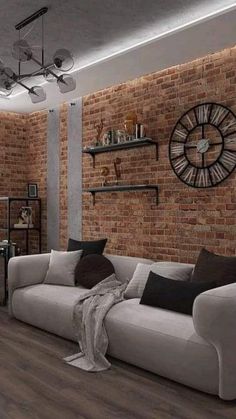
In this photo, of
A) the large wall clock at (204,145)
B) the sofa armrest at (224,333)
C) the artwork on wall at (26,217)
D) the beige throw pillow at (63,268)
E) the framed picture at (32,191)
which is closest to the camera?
the sofa armrest at (224,333)

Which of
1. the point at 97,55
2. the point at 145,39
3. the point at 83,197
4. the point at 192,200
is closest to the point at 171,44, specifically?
the point at 145,39

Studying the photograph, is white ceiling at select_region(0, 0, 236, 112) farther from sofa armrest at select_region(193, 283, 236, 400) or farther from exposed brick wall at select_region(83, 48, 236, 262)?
sofa armrest at select_region(193, 283, 236, 400)

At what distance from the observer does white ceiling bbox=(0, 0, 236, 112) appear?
3.67 meters

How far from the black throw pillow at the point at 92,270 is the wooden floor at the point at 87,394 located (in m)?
0.94

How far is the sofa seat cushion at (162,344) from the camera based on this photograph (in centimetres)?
301

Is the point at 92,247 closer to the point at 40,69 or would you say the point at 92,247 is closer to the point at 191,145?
the point at 191,145

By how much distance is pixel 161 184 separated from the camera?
505 cm

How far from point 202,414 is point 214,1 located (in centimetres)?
303

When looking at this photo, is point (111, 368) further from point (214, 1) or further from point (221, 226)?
point (214, 1)

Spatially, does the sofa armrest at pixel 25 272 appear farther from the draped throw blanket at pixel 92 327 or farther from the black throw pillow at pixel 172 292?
the black throw pillow at pixel 172 292

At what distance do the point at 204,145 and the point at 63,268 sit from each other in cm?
199

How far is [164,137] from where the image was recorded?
4.98 meters

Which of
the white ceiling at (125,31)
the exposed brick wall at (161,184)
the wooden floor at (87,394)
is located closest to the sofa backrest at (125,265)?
the exposed brick wall at (161,184)

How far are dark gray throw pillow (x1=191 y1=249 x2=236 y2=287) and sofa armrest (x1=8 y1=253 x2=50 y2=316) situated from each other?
1.99 meters
